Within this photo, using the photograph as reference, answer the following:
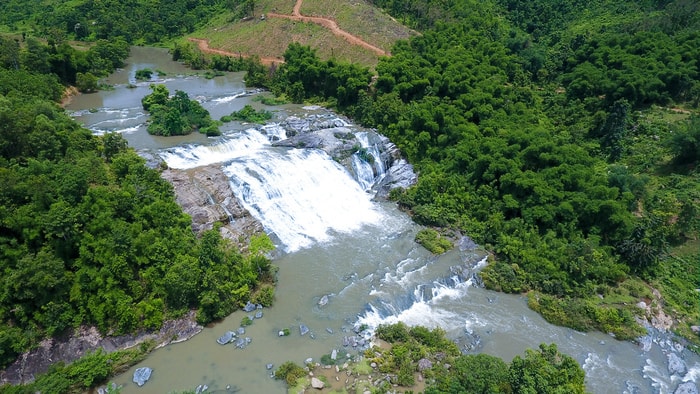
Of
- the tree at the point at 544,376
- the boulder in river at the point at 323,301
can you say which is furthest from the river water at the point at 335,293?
the tree at the point at 544,376

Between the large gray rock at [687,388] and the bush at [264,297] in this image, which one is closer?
the large gray rock at [687,388]

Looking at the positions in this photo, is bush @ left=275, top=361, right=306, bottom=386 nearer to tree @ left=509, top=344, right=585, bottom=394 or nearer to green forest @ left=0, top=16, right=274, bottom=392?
green forest @ left=0, top=16, right=274, bottom=392

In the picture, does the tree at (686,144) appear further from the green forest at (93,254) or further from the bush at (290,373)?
the bush at (290,373)

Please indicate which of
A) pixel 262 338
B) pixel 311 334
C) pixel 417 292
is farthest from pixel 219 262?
pixel 417 292

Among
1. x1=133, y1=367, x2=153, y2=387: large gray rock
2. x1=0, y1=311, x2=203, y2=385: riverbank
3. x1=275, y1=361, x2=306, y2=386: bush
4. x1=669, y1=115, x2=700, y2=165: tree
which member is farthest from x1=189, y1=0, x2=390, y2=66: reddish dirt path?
x1=275, y1=361, x2=306, y2=386: bush

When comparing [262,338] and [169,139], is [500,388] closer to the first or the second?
[262,338]
